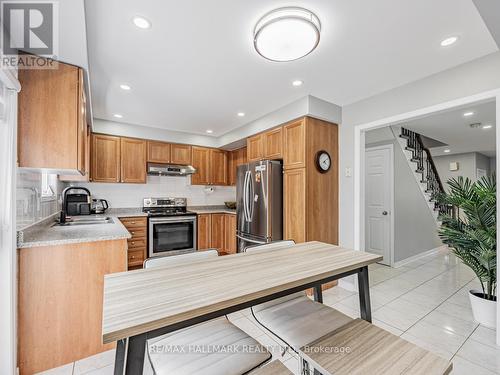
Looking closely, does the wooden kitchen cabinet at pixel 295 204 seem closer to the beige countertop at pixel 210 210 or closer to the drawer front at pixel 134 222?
the beige countertop at pixel 210 210

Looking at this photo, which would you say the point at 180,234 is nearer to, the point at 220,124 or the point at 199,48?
the point at 220,124

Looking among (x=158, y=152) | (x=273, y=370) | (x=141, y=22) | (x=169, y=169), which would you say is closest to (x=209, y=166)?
(x=169, y=169)

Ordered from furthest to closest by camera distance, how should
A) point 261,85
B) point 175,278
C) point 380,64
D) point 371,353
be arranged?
point 261,85 < point 380,64 < point 175,278 < point 371,353

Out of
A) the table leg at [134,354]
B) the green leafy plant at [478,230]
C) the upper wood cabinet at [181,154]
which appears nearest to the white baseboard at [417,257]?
the green leafy plant at [478,230]

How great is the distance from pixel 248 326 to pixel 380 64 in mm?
2775

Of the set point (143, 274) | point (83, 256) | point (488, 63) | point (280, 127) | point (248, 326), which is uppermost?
point (488, 63)

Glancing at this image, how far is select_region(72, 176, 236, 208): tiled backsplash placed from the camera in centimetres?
426

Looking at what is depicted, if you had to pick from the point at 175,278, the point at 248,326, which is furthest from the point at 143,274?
the point at 248,326

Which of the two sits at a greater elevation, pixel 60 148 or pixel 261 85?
pixel 261 85

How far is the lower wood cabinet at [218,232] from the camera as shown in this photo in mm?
4461

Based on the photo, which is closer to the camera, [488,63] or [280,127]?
[488,63]

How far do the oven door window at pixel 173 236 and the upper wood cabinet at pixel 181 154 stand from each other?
1.19m

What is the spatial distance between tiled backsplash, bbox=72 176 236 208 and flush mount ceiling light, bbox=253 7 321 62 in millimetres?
3552

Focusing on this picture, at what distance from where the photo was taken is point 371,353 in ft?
3.06
